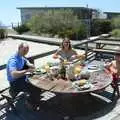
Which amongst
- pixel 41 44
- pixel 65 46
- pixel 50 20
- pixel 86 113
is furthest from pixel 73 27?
pixel 86 113

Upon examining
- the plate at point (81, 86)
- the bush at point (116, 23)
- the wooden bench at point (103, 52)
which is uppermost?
the bush at point (116, 23)

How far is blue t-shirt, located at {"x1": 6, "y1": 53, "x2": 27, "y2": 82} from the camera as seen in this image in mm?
3957

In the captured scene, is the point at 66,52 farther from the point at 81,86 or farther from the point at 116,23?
the point at 116,23

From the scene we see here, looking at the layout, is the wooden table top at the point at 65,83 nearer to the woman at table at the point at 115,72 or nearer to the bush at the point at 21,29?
the woman at table at the point at 115,72

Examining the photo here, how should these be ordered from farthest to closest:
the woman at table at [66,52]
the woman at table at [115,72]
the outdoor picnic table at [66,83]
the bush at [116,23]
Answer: the bush at [116,23]
the woman at table at [66,52]
the woman at table at [115,72]
the outdoor picnic table at [66,83]

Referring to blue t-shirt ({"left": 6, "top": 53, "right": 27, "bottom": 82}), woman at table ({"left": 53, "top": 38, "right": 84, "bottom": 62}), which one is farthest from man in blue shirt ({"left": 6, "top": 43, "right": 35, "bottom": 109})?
woman at table ({"left": 53, "top": 38, "right": 84, "bottom": 62})

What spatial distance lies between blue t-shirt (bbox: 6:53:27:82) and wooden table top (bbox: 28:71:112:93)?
222mm

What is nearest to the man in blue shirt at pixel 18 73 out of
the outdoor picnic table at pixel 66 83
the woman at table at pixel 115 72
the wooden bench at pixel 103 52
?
the outdoor picnic table at pixel 66 83

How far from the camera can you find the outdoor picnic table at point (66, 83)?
3645mm

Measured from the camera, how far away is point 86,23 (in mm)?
28875

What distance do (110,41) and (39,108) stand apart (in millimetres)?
3880

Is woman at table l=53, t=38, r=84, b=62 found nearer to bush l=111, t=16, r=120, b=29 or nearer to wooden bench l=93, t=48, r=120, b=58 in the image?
wooden bench l=93, t=48, r=120, b=58

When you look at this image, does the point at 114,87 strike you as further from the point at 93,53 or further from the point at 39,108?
the point at 93,53

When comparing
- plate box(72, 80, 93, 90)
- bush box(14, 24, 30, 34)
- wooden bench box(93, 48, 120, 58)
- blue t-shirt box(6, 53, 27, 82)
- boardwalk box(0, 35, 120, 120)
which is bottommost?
boardwalk box(0, 35, 120, 120)
